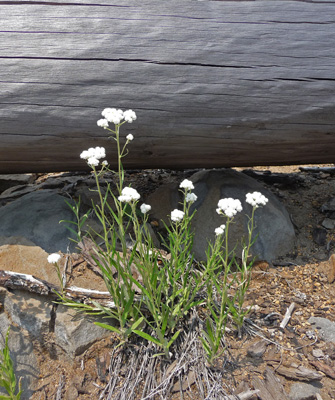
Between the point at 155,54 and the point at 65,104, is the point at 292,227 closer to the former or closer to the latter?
A: the point at 155,54

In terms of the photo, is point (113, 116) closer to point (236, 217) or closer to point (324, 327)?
point (236, 217)

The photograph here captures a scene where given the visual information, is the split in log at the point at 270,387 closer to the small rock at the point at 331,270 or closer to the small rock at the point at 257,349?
the small rock at the point at 257,349

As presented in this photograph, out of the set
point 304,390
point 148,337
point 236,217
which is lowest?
point 304,390

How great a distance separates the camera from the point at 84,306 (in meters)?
2.46

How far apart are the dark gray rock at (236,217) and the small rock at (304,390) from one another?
1280 mm

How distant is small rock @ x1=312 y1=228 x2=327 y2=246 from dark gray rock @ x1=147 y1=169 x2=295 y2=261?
0.72ft

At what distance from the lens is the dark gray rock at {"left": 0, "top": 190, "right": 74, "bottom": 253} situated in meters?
3.18

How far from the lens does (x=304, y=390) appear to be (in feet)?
7.45

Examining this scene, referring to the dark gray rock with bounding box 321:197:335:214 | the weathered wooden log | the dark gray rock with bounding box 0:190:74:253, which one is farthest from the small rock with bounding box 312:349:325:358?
the dark gray rock with bounding box 0:190:74:253

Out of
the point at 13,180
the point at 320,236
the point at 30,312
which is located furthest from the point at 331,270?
the point at 13,180

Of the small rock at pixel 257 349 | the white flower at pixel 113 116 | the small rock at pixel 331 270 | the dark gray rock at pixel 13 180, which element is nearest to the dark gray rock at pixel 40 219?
the dark gray rock at pixel 13 180

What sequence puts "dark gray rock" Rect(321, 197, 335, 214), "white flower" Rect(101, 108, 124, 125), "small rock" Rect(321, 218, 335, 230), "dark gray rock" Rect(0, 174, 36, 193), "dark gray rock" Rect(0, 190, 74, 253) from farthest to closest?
1. "dark gray rock" Rect(0, 174, 36, 193)
2. "dark gray rock" Rect(321, 197, 335, 214)
3. "small rock" Rect(321, 218, 335, 230)
4. "dark gray rock" Rect(0, 190, 74, 253)
5. "white flower" Rect(101, 108, 124, 125)

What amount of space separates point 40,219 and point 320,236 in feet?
8.15

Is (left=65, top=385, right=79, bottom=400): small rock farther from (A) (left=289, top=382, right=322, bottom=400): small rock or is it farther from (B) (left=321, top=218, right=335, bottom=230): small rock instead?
(B) (left=321, top=218, right=335, bottom=230): small rock
